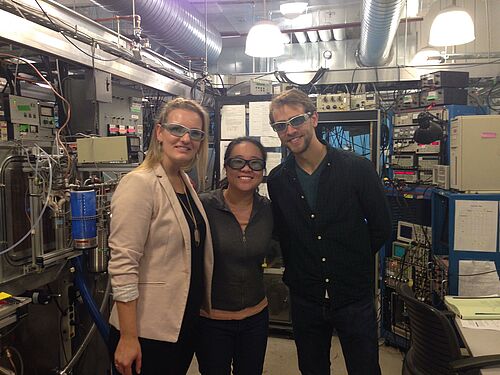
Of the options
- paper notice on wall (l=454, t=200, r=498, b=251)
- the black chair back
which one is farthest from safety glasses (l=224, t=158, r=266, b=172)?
paper notice on wall (l=454, t=200, r=498, b=251)

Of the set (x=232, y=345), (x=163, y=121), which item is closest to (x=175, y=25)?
(x=163, y=121)

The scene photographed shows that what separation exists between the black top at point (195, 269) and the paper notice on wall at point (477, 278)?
179cm

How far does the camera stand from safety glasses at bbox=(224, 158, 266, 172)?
62.4 inches

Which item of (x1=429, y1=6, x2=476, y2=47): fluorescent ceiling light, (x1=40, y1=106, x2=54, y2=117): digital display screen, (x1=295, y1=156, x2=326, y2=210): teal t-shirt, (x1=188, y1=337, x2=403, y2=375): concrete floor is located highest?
(x1=429, y1=6, x2=476, y2=47): fluorescent ceiling light

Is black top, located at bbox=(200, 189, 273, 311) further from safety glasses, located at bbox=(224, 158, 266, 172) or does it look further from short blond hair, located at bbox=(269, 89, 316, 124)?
short blond hair, located at bbox=(269, 89, 316, 124)

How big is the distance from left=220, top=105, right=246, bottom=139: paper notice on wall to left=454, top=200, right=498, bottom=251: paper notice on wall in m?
1.88

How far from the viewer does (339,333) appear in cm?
171

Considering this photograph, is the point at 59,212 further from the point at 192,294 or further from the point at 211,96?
the point at 211,96

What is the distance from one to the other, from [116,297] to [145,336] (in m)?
0.18

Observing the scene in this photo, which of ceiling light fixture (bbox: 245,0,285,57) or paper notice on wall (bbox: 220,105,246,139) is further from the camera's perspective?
paper notice on wall (bbox: 220,105,246,139)

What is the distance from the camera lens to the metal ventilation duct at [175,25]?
8.03ft

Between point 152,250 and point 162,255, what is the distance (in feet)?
0.12

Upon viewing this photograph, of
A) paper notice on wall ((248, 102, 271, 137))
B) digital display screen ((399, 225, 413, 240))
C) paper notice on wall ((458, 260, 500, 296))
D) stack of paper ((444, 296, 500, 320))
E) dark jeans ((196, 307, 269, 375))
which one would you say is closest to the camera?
dark jeans ((196, 307, 269, 375))

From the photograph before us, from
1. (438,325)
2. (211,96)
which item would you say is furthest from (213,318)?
(211,96)
